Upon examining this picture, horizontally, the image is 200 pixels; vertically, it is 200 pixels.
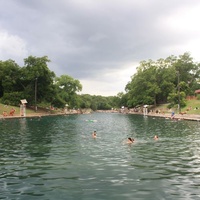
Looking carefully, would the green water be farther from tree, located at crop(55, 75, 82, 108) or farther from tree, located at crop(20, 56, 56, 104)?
tree, located at crop(55, 75, 82, 108)

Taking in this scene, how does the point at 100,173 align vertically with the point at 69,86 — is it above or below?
below

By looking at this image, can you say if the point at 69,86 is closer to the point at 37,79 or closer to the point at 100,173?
the point at 37,79

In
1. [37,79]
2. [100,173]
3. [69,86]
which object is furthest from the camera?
[69,86]

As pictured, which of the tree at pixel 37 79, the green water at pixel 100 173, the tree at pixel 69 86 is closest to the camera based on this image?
the green water at pixel 100 173

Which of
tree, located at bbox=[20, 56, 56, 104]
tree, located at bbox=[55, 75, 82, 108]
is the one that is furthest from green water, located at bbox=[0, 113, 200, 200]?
tree, located at bbox=[55, 75, 82, 108]

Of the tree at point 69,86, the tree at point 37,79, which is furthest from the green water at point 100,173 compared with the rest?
the tree at point 69,86

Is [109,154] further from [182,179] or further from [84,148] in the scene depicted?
[182,179]

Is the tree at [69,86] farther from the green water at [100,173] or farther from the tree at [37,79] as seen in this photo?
the green water at [100,173]

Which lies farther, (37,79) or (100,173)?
(37,79)

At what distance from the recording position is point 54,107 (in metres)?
118

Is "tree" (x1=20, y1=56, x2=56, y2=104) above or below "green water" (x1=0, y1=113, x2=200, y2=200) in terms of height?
above

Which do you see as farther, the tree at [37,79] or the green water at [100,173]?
the tree at [37,79]

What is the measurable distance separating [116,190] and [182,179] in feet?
11.0

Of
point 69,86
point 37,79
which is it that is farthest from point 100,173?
point 69,86
